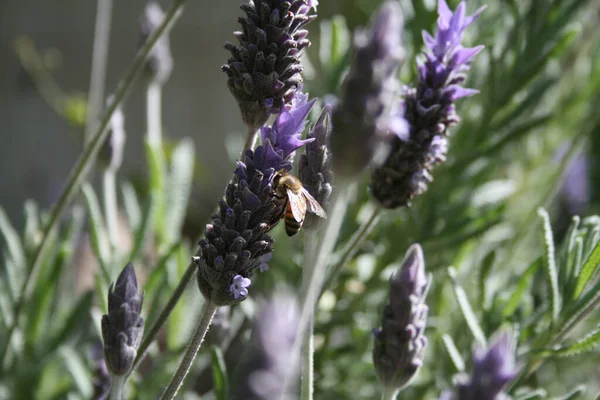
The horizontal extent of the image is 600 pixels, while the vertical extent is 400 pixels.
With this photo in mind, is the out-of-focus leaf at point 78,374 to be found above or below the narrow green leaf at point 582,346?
below

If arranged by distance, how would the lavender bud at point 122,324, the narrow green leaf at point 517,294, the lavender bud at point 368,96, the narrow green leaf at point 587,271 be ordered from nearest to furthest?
the lavender bud at point 368,96 → the lavender bud at point 122,324 → the narrow green leaf at point 587,271 → the narrow green leaf at point 517,294

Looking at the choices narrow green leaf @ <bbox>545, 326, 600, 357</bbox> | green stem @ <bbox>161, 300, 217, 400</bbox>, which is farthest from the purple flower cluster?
narrow green leaf @ <bbox>545, 326, 600, 357</bbox>

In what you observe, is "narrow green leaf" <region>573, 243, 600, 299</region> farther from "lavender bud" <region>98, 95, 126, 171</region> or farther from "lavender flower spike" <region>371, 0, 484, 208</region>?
"lavender bud" <region>98, 95, 126, 171</region>

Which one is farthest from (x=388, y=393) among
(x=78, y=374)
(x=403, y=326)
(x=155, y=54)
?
(x=155, y=54)

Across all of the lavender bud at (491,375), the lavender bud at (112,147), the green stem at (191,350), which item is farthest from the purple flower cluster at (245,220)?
the lavender bud at (112,147)

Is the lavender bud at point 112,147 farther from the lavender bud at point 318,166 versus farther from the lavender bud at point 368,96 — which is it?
the lavender bud at point 368,96

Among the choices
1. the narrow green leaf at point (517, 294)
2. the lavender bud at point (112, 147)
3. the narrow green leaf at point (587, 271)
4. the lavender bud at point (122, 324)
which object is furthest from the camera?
the lavender bud at point (112, 147)
